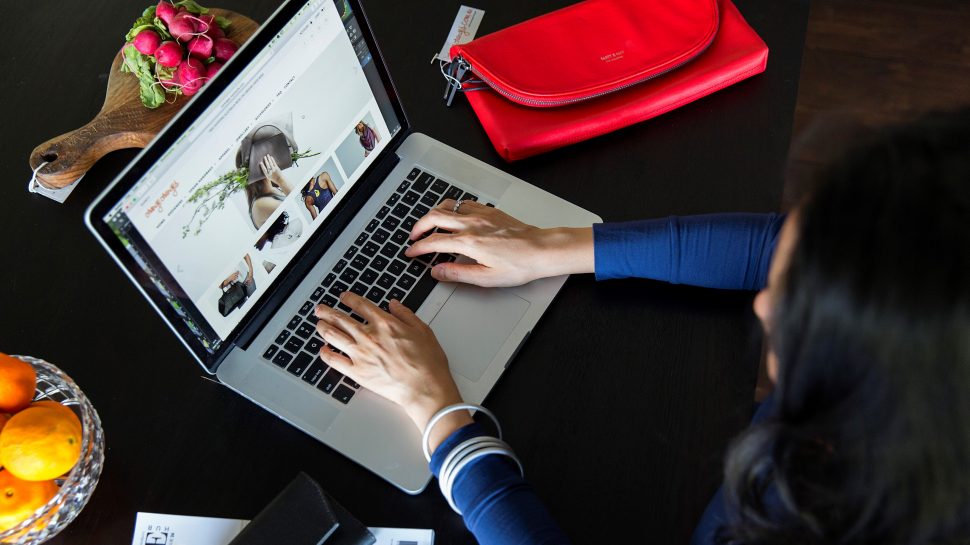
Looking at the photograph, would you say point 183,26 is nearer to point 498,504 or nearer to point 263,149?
point 263,149

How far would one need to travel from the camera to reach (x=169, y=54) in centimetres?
101

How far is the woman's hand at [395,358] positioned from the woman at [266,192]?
130mm

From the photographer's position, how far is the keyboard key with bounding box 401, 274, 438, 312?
0.99m

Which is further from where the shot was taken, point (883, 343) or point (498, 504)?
point (498, 504)

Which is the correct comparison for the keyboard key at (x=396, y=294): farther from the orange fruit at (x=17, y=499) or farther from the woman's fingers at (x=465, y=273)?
the orange fruit at (x=17, y=499)

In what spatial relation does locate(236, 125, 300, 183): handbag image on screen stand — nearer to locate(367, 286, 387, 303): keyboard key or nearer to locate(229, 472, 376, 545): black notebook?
locate(367, 286, 387, 303): keyboard key

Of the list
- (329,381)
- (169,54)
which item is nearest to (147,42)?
(169,54)

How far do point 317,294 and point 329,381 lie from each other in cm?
12

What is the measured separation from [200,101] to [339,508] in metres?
0.43

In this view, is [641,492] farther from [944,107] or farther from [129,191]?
[129,191]

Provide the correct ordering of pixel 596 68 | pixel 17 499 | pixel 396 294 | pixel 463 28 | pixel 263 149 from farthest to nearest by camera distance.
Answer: pixel 463 28 < pixel 596 68 < pixel 396 294 < pixel 263 149 < pixel 17 499

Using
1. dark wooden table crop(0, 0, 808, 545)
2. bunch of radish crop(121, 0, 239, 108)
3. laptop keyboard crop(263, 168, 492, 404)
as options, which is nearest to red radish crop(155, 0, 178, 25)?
bunch of radish crop(121, 0, 239, 108)

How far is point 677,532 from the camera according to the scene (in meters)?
0.83

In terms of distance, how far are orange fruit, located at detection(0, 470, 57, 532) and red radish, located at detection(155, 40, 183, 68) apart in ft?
1.71
